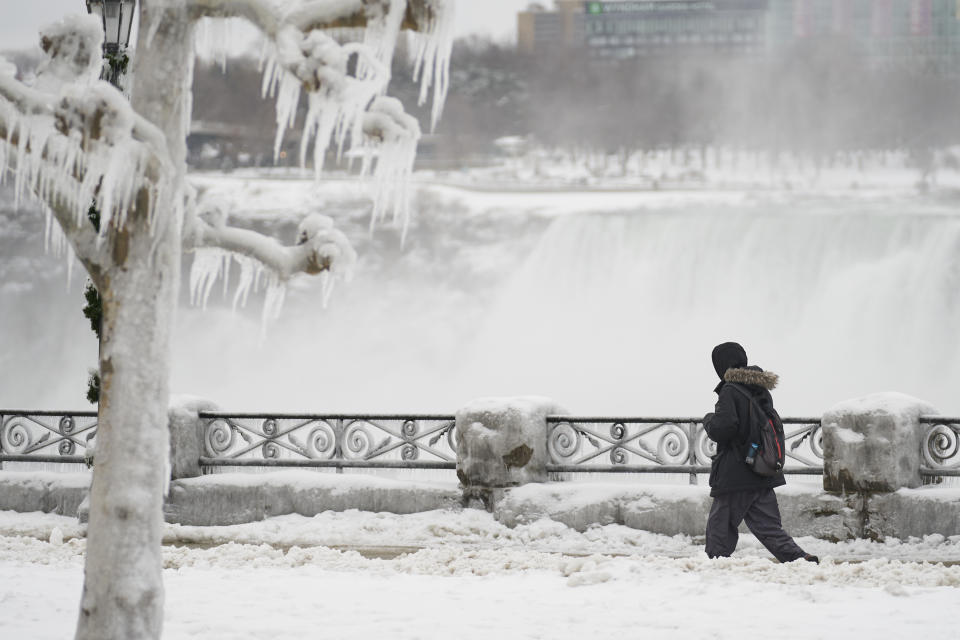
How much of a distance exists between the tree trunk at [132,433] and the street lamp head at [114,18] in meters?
6.13

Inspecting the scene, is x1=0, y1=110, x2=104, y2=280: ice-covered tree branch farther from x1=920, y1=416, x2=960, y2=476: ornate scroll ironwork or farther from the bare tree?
x1=920, y1=416, x2=960, y2=476: ornate scroll ironwork

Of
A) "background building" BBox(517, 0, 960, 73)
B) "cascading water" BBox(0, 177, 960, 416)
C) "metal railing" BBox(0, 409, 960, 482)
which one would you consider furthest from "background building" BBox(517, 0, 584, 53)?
"metal railing" BBox(0, 409, 960, 482)

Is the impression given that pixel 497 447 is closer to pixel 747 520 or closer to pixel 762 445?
pixel 747 520

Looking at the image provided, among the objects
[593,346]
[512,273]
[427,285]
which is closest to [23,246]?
[427,285]

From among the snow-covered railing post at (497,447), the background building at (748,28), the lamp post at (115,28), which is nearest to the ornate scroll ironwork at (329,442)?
the snow-covered railing post at (497,447)

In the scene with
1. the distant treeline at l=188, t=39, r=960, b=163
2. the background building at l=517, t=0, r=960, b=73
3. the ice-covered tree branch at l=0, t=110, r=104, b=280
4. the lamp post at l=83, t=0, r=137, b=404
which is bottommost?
the ice-covered tree branch at l=0, t=110, r=104, b=280

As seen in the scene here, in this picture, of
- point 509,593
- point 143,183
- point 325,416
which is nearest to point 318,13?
point 143,183

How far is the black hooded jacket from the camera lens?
772 centimetres

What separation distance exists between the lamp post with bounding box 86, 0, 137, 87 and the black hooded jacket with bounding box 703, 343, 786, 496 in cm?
609

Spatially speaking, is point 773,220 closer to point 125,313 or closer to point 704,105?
point 704,105

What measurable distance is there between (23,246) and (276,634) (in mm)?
45816

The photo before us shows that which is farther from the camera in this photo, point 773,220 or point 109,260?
point 773,220

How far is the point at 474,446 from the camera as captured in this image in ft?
35.8

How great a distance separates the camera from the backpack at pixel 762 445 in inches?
304
